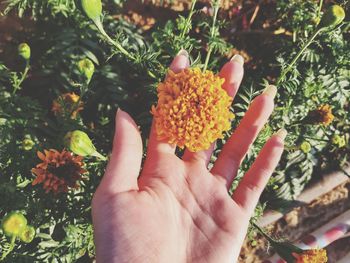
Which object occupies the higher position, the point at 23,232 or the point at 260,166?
the point at 260,166

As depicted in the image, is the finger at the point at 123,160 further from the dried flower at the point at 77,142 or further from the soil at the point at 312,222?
the soil at the point at 312,222

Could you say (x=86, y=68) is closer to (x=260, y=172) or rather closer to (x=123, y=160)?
(x=123, y=160)

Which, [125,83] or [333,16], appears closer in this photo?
[333,16]

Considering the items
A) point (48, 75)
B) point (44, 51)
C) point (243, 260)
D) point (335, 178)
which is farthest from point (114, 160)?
point (335, 178)

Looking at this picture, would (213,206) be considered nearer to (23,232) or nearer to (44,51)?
(23,232)

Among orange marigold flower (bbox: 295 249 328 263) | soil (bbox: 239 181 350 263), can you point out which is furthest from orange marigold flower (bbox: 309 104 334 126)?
soil (bbox: 239 181 350 263)

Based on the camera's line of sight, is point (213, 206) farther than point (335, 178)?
No

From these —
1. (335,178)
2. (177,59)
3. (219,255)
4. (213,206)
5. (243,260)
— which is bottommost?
(243,260)

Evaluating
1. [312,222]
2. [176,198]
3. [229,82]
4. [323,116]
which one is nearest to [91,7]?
[229,82]
